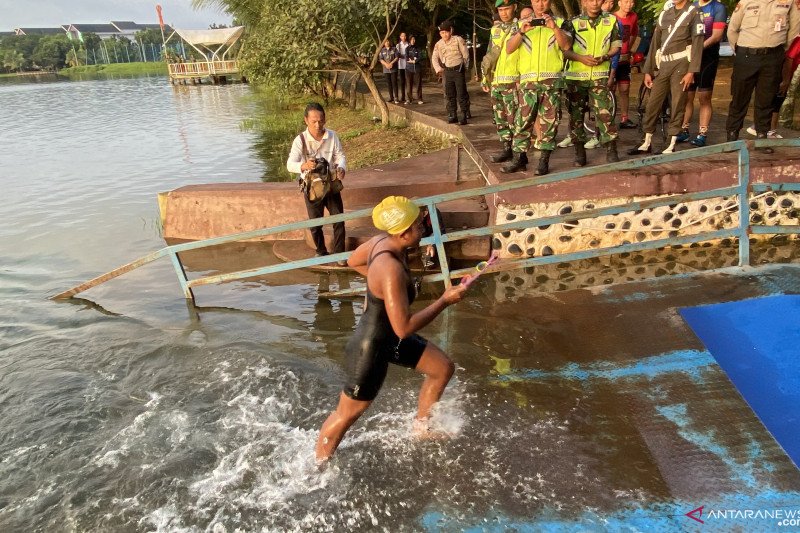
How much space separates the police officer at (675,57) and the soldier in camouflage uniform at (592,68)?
60 cm

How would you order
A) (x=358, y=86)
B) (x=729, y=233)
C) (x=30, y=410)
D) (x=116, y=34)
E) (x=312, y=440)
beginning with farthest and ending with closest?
(x=116, y=34), (x=358, y=86), (x=729, y=233), (x=30, y=410), (x=312, y=440)

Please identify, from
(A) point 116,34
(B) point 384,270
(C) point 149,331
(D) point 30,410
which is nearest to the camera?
(B) point 384,270

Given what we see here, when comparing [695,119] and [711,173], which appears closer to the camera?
[711,173]

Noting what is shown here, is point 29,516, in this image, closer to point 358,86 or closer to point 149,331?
point 149,331

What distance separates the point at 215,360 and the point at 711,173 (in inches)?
213

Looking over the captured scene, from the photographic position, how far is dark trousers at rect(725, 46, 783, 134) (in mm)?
6086

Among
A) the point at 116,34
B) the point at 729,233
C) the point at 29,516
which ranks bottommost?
the point at 29,516

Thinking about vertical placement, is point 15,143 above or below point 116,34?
below

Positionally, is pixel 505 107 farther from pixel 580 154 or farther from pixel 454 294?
pixel 454 294

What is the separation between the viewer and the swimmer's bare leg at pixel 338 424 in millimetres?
3166

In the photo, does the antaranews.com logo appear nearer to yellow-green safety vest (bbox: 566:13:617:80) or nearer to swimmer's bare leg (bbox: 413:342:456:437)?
swimmer's bare leg (bbox: 413:342:456:437)

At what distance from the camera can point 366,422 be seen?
3.82m

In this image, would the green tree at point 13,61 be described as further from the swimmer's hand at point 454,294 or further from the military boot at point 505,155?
the swimmer's hand at point 454,294

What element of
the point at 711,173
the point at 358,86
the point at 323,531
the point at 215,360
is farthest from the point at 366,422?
the point at 358,86
